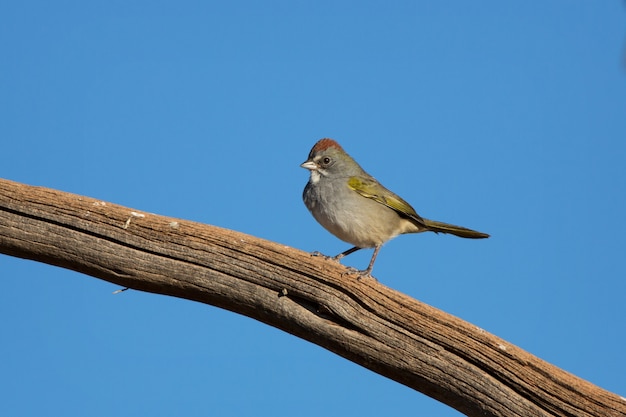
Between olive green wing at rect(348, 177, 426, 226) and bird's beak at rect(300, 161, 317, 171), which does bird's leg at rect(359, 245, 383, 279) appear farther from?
bird's beak at rect(300, 161, 317, 171)

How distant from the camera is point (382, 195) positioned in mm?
7516

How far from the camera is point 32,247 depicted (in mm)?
5852

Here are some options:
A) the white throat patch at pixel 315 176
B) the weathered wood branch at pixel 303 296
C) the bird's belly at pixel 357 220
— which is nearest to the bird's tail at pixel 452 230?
the bird's belly at pixel 357 220

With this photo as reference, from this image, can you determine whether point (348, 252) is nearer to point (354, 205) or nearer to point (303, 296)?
point (354, 205)

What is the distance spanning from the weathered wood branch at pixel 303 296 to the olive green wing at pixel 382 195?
1.84m

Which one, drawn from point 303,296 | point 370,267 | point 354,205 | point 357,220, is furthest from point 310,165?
point 303,296

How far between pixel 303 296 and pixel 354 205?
6.03 ft

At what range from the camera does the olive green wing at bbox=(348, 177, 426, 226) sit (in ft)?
24.5

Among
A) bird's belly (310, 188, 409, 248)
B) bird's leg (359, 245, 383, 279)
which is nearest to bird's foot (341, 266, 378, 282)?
bird's leg (359, 245, 383, 279)

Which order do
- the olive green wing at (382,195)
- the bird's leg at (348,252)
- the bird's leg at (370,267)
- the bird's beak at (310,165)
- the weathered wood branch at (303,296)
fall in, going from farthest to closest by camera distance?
the bird's beak at (310,165), the olive green wing at (382,195), the bird's leg at (348,252), the bird's leg at (370,267), the weathered wood branch at (303,296)

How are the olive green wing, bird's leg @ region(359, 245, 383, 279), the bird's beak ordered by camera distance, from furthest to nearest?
1. the bird's beak
2. the olive green wing
3. bird's leg @ region(359, 245, 383, 279)

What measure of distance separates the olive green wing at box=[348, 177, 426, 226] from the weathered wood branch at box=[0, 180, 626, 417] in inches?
72.3

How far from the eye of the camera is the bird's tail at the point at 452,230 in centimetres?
749

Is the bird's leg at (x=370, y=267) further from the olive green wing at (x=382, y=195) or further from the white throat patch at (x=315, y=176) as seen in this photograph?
the white throat patch at (x=315, y=176)
